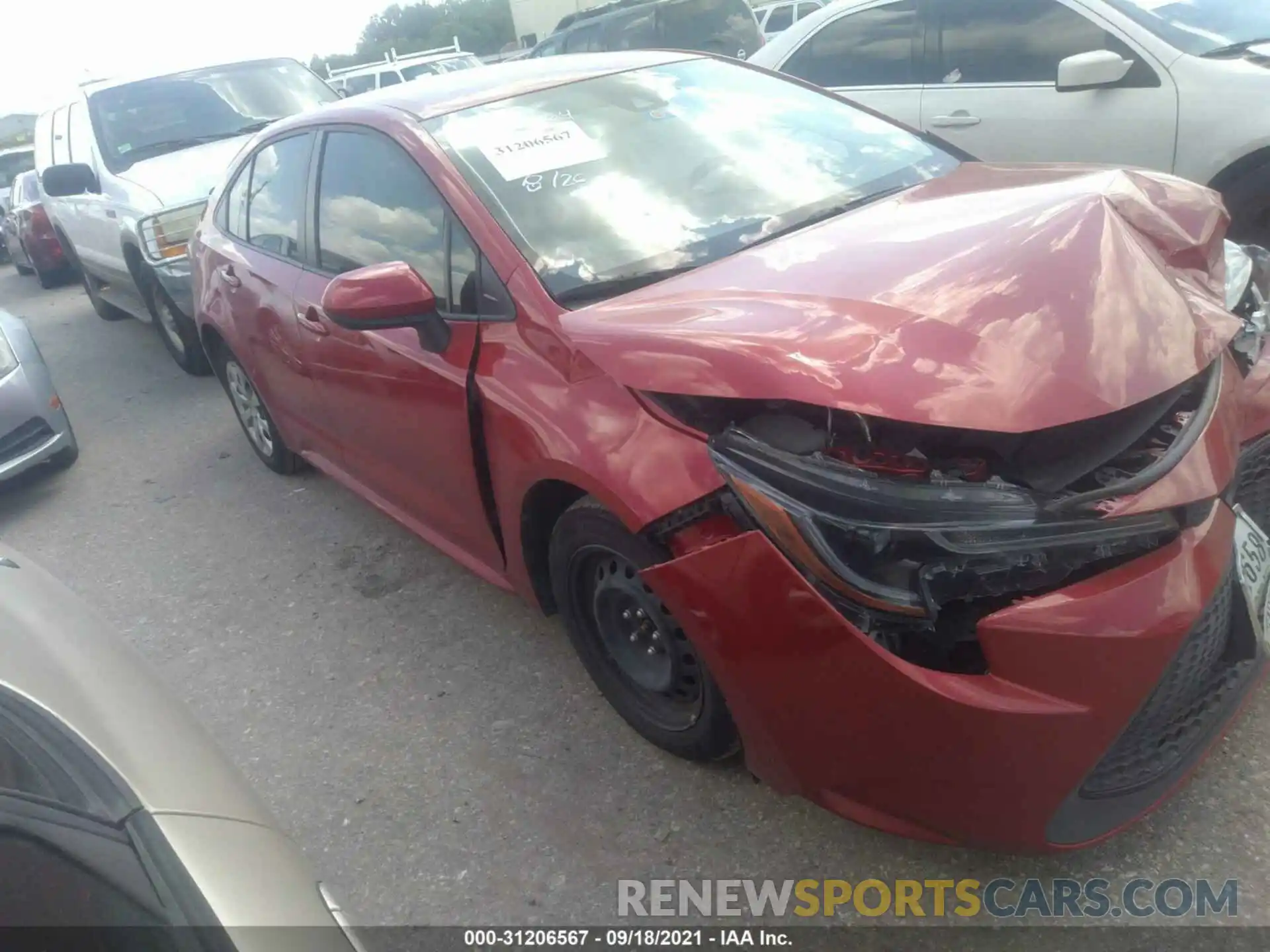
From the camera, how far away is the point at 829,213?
2.91 m

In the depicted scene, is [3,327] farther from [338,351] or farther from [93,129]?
[338,351]

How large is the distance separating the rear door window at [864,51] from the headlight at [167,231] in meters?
3.68

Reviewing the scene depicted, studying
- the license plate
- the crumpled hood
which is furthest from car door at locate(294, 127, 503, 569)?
the license plate

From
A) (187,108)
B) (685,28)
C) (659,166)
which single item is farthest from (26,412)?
(685,28)

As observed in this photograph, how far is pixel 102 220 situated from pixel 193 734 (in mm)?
6605

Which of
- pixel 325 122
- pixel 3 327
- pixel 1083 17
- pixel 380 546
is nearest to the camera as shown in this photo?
pixel 325 122

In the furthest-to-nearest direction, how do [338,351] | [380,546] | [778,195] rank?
[380,546], [338,351], [778,195]

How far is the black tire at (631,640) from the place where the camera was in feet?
8.00

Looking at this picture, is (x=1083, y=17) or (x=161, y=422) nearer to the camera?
(x=1083, y=17)

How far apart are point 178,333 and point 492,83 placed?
4.46m

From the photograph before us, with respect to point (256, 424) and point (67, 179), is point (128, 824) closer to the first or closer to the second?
point (256, 424)

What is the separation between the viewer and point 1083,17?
15.5 feet

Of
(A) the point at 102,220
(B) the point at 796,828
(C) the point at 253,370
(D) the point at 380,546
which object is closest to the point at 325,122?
(C) the point at 253,370

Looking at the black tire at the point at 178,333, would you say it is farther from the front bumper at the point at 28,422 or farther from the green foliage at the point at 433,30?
the green foliage at the point at 433,30
